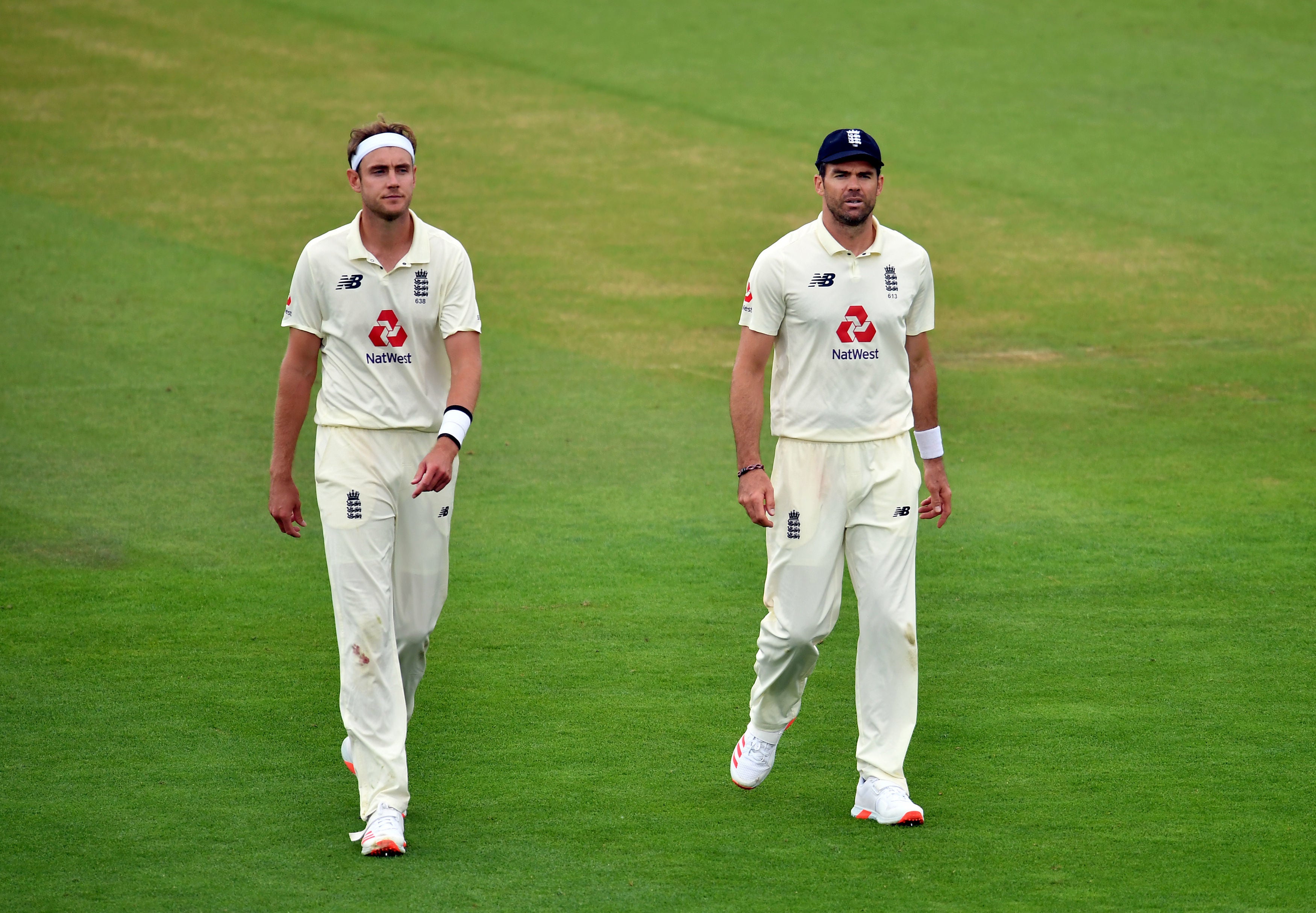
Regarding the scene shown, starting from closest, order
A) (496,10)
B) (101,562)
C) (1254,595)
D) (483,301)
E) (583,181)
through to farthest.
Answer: (1254,595) → (101,562) → (483,301) → (583,181) → (496,10)

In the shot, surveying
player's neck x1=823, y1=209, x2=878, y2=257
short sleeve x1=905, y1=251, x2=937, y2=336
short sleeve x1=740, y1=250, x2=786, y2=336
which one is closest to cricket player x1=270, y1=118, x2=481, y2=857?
short sleeve x1=740, y1=250, x2=786, y2=336

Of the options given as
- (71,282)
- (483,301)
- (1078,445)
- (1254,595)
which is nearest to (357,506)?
(1254,595)

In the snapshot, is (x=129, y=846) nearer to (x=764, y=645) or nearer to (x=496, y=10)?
(x=764, y=645)

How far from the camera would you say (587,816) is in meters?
6.59

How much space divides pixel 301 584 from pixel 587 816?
12.3 ft

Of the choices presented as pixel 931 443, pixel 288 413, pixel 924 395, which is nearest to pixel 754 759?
pixel 931 443

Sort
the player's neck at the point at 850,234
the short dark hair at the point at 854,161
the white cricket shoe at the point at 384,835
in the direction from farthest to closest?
the player's neck at the point at 850,234
the short dark hair at the point at 854,161
the white cricket shoe at the point at 384,835

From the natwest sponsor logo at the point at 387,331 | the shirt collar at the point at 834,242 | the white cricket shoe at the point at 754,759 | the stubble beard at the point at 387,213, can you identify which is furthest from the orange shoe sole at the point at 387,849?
the shirt collar at the point at 834,242

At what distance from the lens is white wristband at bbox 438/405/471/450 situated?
20.7 ft

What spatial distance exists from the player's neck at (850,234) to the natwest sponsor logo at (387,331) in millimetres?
1700

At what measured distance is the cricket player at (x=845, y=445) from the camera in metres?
6.60

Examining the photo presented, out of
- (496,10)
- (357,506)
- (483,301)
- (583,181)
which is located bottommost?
(357,506)

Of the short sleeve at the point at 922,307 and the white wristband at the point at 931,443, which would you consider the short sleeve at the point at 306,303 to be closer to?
the short sleeve at the point at 922,307

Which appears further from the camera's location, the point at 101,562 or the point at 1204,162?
the point at 1204,162
